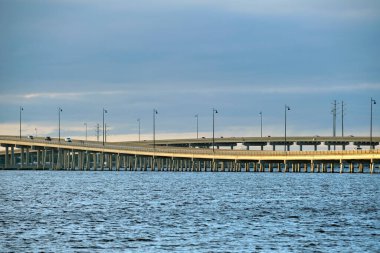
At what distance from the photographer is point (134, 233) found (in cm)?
6212

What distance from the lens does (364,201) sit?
3787 inches

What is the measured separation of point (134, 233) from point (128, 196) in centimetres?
4442

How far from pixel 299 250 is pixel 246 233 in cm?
892

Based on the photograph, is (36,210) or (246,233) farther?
(36,210)

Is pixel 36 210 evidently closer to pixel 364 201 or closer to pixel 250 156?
pixel 364 201

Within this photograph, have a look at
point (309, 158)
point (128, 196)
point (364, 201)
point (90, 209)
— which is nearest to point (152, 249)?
point (90, 209)

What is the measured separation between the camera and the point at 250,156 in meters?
199

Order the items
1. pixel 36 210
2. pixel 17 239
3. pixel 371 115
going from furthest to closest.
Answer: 1. pixel 371 115
2. pixel 36 210
3. pixel 17 239

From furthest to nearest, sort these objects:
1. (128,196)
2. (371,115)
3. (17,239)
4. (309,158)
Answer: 1. (371,115)
2. (309,158)
3. (128,196)
4. (17,239)

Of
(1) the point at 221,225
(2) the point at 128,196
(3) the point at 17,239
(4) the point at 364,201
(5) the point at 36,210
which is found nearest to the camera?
(3) the point at 17,239

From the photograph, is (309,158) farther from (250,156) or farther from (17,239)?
(17,239)

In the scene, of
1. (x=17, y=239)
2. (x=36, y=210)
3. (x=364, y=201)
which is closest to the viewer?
(x=17, y=239)

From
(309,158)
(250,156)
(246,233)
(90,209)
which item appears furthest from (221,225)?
(250,156)

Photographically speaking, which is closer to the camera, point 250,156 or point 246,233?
point 246,233
